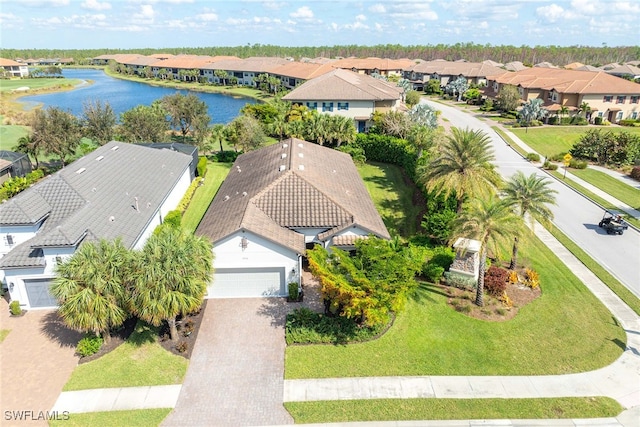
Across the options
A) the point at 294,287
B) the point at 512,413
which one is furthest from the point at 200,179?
the point at 512,413

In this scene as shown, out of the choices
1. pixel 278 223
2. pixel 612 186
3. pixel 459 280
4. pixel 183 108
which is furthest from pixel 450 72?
pixel 278 223

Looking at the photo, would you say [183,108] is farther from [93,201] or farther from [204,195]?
[93,201]

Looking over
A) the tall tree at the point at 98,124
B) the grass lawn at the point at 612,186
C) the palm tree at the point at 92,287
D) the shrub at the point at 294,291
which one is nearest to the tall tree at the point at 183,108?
the tall tree at the point at 98,124

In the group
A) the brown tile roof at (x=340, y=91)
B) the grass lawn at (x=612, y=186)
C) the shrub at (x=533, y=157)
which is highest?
the brown tile roof at (x=340, y=91)

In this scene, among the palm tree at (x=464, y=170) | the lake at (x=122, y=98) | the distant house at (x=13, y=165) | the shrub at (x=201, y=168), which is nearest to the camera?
the palm tree at (x=464, y=170)

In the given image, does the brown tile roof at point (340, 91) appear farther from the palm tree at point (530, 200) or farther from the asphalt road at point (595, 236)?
the palm tree at point (530, 200)
